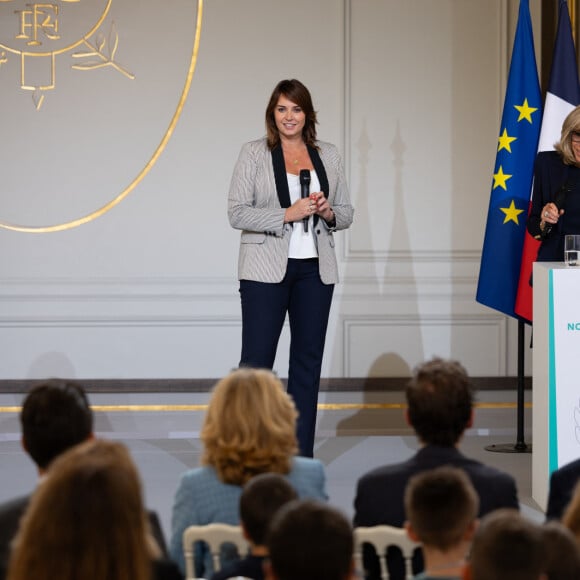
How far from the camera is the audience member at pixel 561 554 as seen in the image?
1703 millimetres

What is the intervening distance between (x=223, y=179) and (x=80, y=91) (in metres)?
0.91

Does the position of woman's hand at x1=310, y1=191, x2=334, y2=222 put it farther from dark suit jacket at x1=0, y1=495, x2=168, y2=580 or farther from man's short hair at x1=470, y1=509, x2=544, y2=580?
man's short hair at x1=470, y1=509, x2=544, y2=580

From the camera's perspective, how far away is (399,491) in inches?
98.2

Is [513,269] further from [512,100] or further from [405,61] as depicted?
[405,61]

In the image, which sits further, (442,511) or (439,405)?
(439,405)

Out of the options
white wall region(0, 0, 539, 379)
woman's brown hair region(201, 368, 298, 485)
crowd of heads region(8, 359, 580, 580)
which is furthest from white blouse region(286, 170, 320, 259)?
crowd of heads region(8, 359, 580, 580)

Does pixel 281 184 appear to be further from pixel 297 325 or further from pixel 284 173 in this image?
pixel 297 325

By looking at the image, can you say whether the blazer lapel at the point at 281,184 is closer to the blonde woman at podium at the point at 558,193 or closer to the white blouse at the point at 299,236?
the white blouse at the point at 299,236

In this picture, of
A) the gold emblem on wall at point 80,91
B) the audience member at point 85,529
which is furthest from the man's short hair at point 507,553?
the gold emblem on wall at point 80,91

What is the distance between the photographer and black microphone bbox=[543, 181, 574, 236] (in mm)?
4621

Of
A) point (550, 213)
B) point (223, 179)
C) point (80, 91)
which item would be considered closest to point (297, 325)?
point (550, 213)

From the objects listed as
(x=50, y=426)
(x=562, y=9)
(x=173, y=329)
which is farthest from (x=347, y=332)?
(x=50, y=426)

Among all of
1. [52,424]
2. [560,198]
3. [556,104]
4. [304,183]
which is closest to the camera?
[52,424]

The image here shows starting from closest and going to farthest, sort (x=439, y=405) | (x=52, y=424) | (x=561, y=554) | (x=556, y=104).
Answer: (x=561, y=554)
(x=52, y=424)
(x=439, y=405)
(x=556, y=104)
